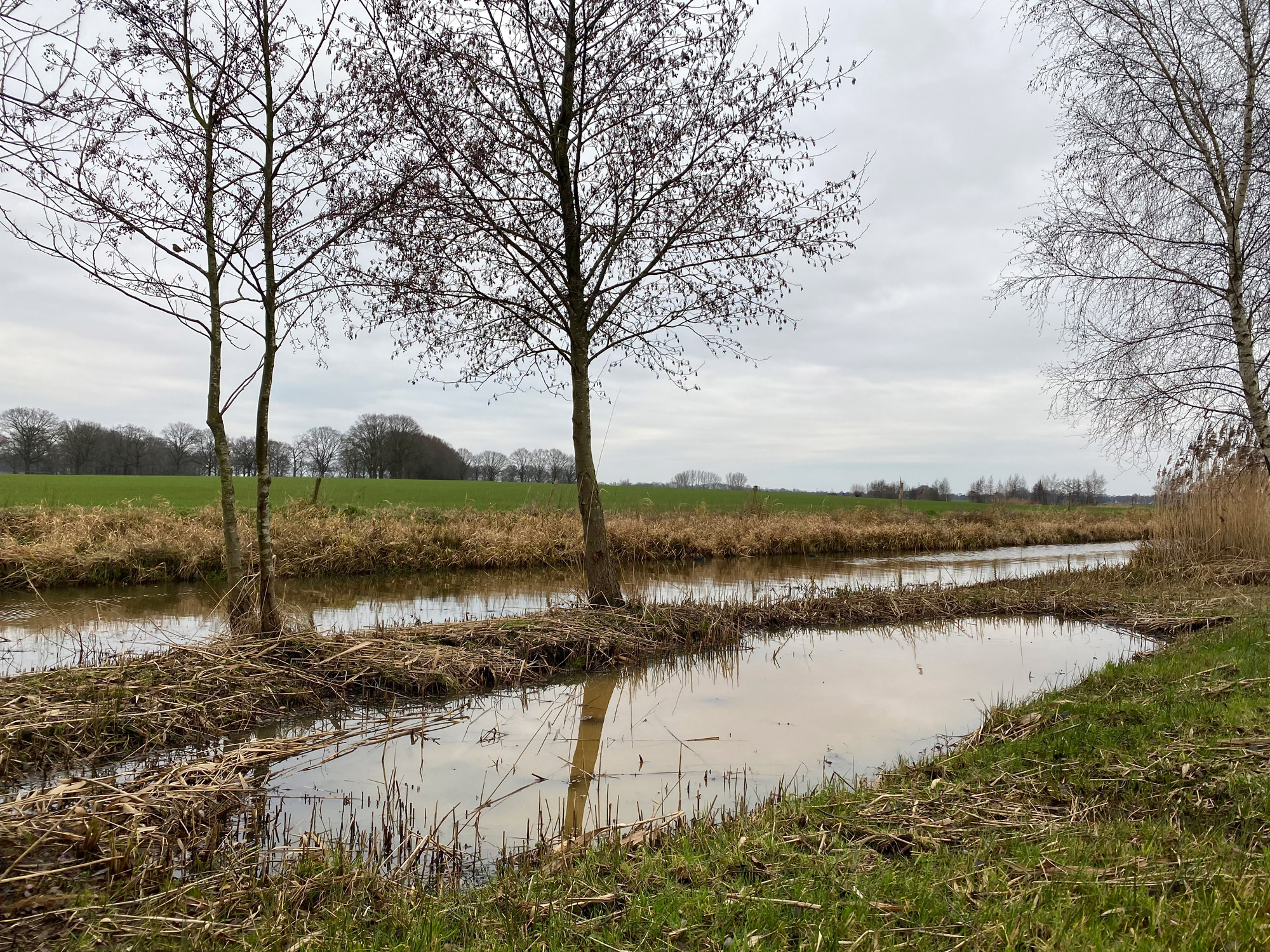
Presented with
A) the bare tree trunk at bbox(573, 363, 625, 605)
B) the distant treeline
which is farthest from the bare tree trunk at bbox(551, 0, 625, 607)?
the distant treeline

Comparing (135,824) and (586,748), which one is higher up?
(135,824)

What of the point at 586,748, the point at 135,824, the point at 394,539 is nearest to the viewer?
the point at 135,824

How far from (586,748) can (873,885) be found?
3.19 m

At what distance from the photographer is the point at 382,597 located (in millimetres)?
13367

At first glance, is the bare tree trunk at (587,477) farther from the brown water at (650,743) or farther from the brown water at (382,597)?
the brown water at (650,743)

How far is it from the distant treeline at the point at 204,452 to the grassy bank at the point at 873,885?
57.1 m

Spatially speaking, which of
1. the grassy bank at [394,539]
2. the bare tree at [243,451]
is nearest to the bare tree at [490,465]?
the bare tree at [243,451]

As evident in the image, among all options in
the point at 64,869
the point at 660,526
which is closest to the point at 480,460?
the point at 660,526

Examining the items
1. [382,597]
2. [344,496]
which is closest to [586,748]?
[382,597]

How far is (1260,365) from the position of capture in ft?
40.9

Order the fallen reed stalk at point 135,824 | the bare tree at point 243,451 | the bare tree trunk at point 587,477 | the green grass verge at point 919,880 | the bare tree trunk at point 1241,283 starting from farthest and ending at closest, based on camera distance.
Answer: the bare tree at point 243,451 → the bare tree trunk at point 1241,283 → the bare tree trunk at point 587,477 → the fallen reed stalk at point 135,824 → the green grass verge at point 919,880

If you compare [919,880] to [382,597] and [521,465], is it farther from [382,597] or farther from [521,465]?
[521,465]

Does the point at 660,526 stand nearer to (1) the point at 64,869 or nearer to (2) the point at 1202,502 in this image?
(2) the point at 1202,502

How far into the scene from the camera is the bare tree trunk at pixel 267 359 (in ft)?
23.5
